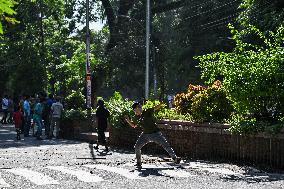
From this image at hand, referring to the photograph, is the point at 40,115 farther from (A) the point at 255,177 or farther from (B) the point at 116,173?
(A) the point at 255,177

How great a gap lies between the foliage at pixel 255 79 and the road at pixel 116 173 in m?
1.72

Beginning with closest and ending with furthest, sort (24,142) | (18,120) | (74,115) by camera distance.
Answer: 1. (24,142)
2. (18,120)
3. (74,115)

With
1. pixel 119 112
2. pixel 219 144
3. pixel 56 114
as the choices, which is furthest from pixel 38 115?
pixel 219 144

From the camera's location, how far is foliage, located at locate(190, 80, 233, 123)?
16.1 meters

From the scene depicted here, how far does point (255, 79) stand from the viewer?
46.5 feet

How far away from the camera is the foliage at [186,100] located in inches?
696

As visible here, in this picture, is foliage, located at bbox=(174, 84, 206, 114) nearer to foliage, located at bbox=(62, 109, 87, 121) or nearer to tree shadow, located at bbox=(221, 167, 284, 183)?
tree shadow, located at bbox=(221, 167, 284, 183)

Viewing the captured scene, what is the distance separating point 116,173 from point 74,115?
13492mm

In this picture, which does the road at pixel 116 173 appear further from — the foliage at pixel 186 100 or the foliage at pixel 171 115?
the foliage at pixel 186 100

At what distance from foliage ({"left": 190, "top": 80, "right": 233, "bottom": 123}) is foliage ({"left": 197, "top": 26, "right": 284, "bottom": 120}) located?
106cm

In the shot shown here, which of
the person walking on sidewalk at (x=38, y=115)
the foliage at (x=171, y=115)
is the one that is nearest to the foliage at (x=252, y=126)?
the foliage at (x=171, y=115)

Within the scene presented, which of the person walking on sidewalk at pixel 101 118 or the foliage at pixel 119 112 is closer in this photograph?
the person walking on sidewalk at pixel 101 118

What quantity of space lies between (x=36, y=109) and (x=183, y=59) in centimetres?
3084

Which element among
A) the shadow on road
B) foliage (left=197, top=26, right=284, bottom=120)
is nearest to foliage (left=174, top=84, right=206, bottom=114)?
foliage (left=197, top=26, right=284, bottom=120)
